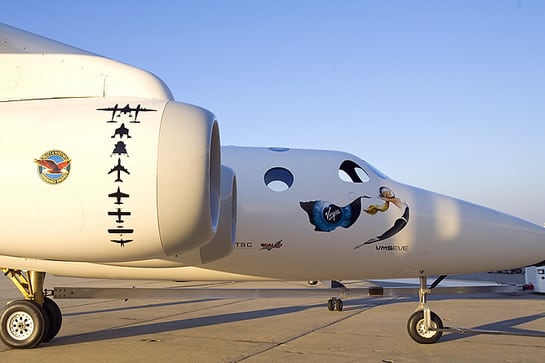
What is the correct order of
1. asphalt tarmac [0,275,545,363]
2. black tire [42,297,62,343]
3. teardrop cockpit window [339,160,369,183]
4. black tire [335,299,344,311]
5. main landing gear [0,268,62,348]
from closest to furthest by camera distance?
asphalt tarmac [0,275,545,363] < main landing gear [0,268,62,348] < black tire [42,297,62,343] < teardrop cockpit window [339,160,369,183] < black tire [335,299,344,311]

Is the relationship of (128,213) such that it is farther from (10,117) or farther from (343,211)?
(343,211)

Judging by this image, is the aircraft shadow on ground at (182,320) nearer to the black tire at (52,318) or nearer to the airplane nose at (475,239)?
the black tire at (52,318)

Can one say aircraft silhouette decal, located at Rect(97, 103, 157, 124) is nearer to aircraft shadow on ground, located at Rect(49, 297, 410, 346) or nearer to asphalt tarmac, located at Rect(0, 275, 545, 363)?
asphalt tarmac, located at Rect(0, 275, 545, 363)

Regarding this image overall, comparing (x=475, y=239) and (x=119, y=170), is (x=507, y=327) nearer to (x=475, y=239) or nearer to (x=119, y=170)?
(x=475, y=239)

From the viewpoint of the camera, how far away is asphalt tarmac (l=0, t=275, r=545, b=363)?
8.12m

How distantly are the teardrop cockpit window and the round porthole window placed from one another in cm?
94

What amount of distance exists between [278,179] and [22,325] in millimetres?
4741

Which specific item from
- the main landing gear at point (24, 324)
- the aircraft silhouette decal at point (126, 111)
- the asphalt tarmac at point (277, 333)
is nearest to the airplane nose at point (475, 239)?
the asphalt tarmac at point (277, 333)

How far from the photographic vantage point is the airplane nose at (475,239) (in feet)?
29.2

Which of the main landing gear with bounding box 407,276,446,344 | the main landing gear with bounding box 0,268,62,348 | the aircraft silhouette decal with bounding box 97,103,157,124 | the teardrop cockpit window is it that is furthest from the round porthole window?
the main landing gear with bounding box 0,268,62,348

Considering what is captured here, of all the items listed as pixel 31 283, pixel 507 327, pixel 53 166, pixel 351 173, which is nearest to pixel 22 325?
pixel 31 283

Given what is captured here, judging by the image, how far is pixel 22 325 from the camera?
27.9ft

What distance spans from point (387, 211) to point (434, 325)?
205cm

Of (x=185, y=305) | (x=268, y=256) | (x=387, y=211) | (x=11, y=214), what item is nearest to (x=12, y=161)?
(x=11, y=214)
